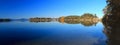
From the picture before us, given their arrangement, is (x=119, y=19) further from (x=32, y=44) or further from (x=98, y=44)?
(x=32, y=44)

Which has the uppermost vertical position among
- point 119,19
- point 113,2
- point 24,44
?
point 113,2

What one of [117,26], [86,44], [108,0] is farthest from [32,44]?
[108,0]

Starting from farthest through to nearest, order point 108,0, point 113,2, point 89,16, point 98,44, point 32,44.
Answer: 1. point 89,16
2. point 108,0
3. point 113,2
4. point 32,44
5. point 98,44

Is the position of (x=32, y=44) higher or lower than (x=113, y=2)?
lower

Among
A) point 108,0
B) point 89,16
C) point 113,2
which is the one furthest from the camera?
point 89,16

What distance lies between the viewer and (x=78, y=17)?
7256cm

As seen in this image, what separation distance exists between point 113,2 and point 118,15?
87.4 inches

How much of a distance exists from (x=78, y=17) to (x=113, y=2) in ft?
176

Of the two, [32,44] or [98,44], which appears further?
[32,44]

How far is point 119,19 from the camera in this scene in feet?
59.1

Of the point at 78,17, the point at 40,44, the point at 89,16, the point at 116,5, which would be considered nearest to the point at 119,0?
the point at 116,5

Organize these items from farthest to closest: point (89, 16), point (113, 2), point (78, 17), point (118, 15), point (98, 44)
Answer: point (78, 17) < point (89, 16) < point (113, 2) < point (118, 15) < point (98, 44)

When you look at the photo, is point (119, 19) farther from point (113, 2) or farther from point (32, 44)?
point (32, 44)

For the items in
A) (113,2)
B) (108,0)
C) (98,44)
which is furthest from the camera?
(108,0)
